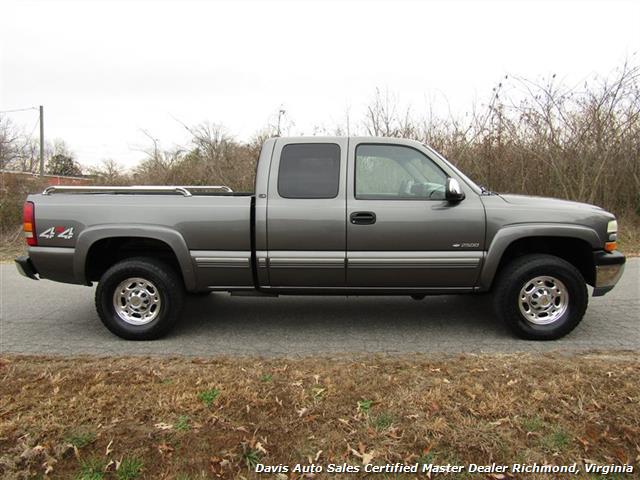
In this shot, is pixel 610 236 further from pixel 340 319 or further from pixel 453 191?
pixel 340 319

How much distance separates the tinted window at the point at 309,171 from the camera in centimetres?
426

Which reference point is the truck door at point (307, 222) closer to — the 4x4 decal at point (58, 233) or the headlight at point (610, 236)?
the 4x4 decal at point (58, 233)

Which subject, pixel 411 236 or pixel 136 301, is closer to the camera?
pixel 411 236

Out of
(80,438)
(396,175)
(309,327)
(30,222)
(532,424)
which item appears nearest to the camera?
(80,438)

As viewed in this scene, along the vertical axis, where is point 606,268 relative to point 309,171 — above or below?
below

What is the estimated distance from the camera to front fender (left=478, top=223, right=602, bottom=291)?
13.6ft

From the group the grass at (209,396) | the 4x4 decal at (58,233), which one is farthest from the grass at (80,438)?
the 4x4 decal at (58,233)

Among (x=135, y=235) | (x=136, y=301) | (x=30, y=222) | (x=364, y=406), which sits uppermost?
(x=30, y=222)

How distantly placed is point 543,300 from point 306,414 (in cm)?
267

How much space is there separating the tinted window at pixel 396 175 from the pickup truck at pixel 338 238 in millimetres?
11

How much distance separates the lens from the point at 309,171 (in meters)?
4.33

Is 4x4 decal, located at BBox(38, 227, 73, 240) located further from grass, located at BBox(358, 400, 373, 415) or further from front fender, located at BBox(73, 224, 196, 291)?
grass, located at BBox(358, 400, 373, 415)

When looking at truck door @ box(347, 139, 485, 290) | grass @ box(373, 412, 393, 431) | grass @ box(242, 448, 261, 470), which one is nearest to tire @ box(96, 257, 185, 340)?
truck door @ box(347, 139, 485, 290)

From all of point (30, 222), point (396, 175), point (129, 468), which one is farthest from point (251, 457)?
point (30, 222)
